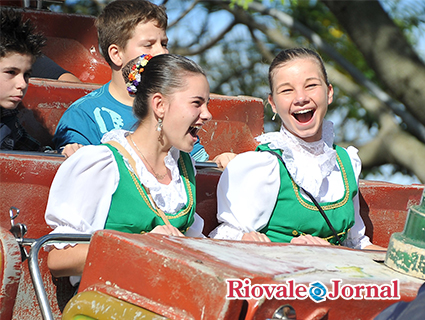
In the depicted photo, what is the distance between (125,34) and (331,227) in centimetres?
115

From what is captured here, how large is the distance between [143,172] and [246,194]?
0.37 metres

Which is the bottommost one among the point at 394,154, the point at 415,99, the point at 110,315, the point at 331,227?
the point at 394,154

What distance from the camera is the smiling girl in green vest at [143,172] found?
5.80ft

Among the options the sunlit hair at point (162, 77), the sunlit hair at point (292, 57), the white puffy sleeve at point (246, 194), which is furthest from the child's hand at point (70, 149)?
the sunlit hair at point (292, 57)

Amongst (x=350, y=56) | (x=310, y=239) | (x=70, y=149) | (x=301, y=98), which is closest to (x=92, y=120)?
(x=70, y=149)

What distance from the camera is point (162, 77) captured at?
6.61 ft

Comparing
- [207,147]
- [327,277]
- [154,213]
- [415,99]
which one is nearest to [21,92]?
[154,213]

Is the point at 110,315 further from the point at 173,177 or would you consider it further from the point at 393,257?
the point at 173,177

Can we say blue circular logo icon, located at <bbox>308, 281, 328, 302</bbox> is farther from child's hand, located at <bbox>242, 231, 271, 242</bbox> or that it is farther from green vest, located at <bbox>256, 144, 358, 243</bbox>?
green vest, located at <bbox>256, 144, 358, 243</bbox>

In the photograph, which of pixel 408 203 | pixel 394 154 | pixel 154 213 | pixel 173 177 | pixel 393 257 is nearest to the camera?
pixel 393 257

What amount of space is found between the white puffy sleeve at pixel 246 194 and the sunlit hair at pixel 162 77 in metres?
0.35

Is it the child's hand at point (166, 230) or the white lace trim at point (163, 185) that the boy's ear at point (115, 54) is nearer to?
the white lace trim at point (163, 185)

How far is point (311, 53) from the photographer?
230 centimetres

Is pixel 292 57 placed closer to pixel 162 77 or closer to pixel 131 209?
pixel 162 77
